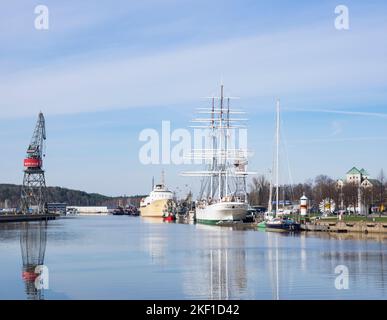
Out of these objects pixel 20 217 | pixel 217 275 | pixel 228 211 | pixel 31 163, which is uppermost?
pixel 31 163

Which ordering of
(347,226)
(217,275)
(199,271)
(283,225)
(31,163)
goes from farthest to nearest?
(31,163)
(283,225)
(347,226)
(199,271)
(217,275)

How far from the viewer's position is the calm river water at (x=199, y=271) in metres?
33.4

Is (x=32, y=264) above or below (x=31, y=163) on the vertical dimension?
below

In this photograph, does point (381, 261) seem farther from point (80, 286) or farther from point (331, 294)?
point (80, 286)

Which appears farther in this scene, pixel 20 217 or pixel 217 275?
pixel 20 217

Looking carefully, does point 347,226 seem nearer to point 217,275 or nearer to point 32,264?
point 32,264

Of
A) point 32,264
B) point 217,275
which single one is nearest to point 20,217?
point 32,264

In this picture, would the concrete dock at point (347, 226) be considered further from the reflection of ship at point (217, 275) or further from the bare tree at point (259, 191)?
the bare tree at point (259, 191)

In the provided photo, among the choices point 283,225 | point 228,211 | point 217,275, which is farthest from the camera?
point 228,211

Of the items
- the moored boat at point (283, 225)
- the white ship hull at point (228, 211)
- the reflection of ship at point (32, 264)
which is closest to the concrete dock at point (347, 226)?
the moored boat at point (283, 225)

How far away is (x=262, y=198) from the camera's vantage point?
7160 inches

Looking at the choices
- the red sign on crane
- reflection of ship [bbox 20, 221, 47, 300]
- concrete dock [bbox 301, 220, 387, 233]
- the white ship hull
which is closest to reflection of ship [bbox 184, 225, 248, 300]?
reflection of ship [bbox 20, 221, 47, 300]

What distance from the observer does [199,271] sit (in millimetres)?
42156

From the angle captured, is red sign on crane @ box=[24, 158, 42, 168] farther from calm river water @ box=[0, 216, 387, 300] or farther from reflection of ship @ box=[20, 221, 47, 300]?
calm river water @ box=[0, 216, 387, 300]
